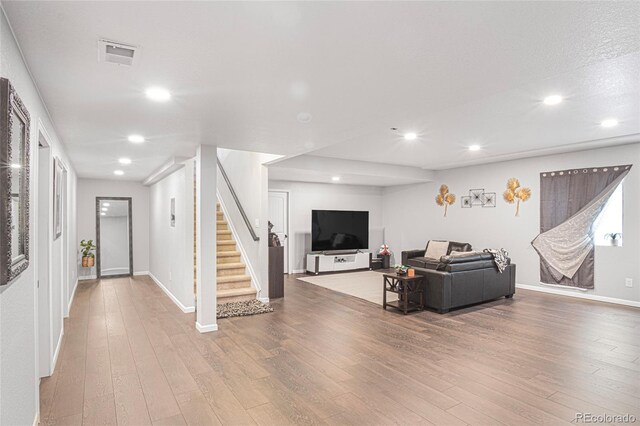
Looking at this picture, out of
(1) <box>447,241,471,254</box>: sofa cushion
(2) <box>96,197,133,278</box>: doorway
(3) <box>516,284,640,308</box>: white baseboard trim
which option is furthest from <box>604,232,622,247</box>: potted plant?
(2) <box>96,197,133,278</box>: doorway

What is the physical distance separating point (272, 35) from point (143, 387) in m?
2.80

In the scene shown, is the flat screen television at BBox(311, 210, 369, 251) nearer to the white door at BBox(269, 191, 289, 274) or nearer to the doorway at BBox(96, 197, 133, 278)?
the white door at BBox(269, 191, 289, 274)

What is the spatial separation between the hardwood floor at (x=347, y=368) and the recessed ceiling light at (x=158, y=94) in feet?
7.41

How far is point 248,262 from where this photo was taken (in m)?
6.00

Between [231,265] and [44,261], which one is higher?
[44,261]

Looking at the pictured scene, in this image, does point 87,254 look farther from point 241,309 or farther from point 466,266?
point 466,266

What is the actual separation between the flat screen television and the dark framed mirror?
268 inches

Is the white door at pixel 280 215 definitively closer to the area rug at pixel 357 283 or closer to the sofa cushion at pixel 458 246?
the area rug at pixel 357 283

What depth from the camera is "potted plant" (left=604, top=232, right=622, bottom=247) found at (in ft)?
18.1

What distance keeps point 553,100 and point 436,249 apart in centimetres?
486

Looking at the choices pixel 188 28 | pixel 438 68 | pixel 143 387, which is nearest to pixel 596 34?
pixel 438 68

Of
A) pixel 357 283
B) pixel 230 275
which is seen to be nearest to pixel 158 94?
pixel 230 275

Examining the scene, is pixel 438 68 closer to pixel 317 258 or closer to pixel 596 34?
pixel 596 34

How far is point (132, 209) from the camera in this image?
8344 millimetres
